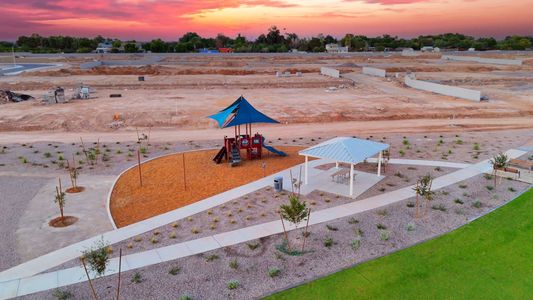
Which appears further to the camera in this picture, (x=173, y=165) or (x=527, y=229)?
(x=173, y=165)

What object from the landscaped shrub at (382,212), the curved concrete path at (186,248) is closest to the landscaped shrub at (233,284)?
the curved concrete path at (186,248)

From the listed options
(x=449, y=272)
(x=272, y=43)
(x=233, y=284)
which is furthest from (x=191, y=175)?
(x=272, y=43)

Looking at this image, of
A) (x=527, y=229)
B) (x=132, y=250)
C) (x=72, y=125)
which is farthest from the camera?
(x=72, y=125)

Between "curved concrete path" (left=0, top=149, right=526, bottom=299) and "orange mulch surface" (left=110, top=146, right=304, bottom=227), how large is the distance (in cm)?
300

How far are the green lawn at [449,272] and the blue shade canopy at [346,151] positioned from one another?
499cm

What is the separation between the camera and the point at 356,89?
53688 mm

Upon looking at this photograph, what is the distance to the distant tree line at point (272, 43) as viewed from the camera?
142 m

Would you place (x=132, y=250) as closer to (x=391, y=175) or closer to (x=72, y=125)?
(x=391, y=175)

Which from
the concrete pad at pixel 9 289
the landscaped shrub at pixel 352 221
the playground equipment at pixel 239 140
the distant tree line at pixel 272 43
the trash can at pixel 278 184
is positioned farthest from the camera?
the distant tree line at pixel 272 43

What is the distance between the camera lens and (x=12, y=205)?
16.6 m

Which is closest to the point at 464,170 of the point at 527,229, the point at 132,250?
the point at 527,229

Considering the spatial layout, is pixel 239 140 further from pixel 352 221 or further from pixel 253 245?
pixel 253 245

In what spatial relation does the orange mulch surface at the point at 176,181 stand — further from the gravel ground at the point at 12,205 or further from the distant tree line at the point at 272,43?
the distant tree line at the point at 272,43

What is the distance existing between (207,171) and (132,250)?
8.56 meters
